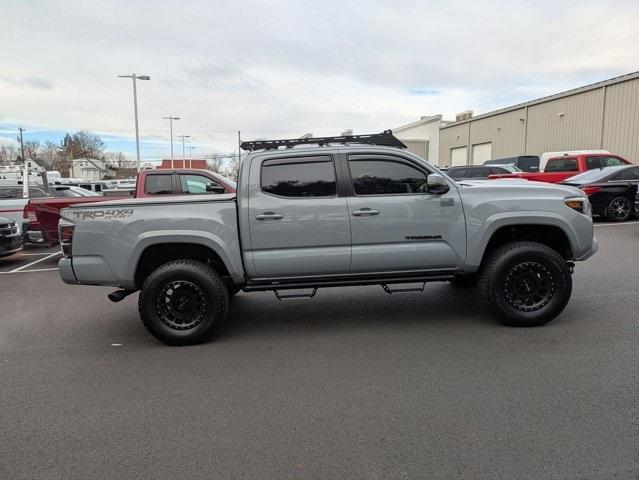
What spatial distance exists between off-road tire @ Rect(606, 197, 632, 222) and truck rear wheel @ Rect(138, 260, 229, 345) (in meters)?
12.9

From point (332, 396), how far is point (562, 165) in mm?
15998

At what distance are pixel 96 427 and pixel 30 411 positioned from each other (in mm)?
653

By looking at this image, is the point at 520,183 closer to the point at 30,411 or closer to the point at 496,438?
the point at 496,438

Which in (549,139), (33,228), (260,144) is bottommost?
(33,228)

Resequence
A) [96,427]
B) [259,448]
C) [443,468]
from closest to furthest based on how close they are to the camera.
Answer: [443,468], [259,448], [96,427]

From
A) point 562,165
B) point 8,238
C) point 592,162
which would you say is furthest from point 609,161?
point 8,238

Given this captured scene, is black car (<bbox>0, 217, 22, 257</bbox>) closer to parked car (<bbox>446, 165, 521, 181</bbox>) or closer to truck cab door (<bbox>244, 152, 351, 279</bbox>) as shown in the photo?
truck cab door (<bbox>244, 152, 351, 279</bbox>)

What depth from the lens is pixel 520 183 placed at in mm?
5445

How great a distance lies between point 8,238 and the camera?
9.90 m

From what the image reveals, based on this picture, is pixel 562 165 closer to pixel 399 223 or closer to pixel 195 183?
pixel 195 183

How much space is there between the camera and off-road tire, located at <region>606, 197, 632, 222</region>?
13.9 m

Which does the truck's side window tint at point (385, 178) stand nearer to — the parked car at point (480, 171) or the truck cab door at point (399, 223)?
the truck cab door at point (399, 223)

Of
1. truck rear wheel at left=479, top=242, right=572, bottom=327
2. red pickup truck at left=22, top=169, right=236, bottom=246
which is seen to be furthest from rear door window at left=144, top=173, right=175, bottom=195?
truck rear wheel at left=479, top=242, right=572, bottom=327

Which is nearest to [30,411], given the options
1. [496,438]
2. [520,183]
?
[496,438]
